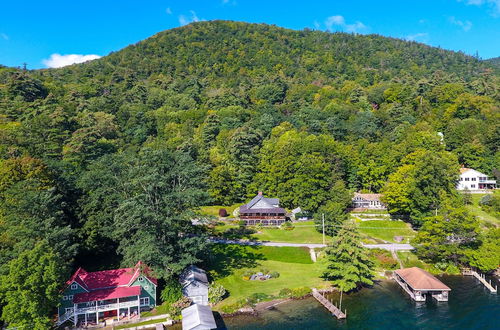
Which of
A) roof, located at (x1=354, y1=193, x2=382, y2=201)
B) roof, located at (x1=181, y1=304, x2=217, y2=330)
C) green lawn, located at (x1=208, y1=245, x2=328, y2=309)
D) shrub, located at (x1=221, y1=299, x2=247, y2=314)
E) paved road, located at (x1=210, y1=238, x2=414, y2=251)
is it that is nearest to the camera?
roof, located at (x1=181, y1=304, x2=217, y2=330)

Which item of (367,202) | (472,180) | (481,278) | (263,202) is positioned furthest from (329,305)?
(472,180)

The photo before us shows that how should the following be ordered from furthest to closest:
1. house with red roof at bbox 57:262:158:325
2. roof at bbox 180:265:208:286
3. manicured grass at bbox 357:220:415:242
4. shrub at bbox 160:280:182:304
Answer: manicured grass at bbox 357:220:415:242 < roof at bbox 180:265:208:286 < shrub at bbox 160:280:182:304 < house with red roof at bbox 57:262:158:325

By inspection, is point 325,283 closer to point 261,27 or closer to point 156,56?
point 156,56

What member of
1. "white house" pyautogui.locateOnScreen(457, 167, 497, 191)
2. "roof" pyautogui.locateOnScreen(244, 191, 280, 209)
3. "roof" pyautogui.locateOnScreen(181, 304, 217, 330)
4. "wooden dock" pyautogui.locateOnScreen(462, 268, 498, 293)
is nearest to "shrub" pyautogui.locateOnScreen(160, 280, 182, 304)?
"roof" pyautogui.locateOnScreen(181, 304, 217, 330)

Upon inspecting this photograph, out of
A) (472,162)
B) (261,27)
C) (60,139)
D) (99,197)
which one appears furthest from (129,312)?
(261,27)

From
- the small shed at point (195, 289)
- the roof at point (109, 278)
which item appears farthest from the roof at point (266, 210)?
the roof at point (109, 278)

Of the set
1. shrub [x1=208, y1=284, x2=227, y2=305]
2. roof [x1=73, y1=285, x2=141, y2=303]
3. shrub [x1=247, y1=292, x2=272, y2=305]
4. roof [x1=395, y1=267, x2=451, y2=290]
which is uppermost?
roof [x1=73, y1=285, x2=141, y2=303]

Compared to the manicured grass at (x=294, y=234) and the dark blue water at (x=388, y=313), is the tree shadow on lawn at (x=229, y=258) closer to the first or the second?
the manicured grass at (x=294, y=234)

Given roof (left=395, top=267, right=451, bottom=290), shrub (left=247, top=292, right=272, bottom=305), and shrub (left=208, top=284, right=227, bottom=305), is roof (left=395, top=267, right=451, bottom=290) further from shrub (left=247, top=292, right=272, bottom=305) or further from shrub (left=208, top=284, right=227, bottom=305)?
shrub (left=208, top=284, right=227, bottom=305)

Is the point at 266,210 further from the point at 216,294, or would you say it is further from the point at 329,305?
the point at 329,305
